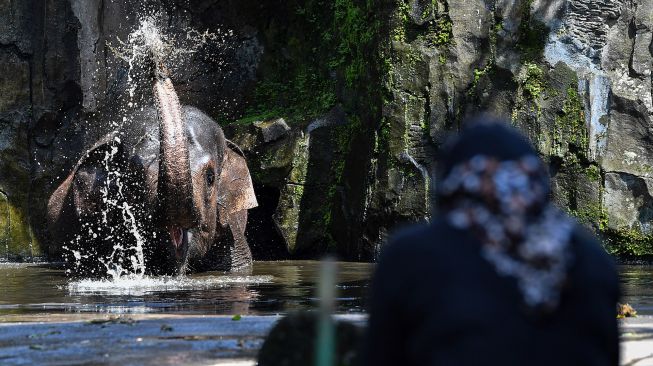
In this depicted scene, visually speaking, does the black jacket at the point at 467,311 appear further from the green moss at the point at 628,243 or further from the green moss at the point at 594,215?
the green moss at the point at 628,243

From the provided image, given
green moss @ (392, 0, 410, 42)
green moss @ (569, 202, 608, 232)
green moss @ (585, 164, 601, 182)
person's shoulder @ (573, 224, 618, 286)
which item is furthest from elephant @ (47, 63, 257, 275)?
person's shoulder @ (573, 224, 618, 286)

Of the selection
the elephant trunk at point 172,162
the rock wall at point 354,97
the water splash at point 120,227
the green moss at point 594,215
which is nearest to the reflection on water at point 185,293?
the water splash at point 120,227

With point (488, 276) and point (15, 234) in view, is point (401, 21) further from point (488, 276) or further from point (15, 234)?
point (488, 276)

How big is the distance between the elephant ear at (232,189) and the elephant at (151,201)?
16mm

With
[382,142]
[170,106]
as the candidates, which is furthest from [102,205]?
[382,142]

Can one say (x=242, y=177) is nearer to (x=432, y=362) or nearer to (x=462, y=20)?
(x=462, y=20)

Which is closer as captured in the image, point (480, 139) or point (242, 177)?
point (480, 139)

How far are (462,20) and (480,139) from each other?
12955mm

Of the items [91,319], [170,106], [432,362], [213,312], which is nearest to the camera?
[432,362]

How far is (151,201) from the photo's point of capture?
11.8 meters

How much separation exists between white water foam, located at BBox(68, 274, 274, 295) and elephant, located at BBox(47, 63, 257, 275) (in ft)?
1.23

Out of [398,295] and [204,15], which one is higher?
[204,15]

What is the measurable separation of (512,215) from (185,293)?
24.0ft

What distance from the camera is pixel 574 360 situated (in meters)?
2.61
